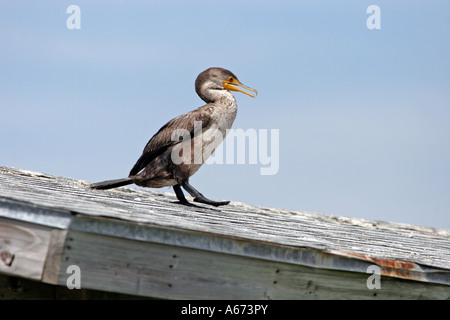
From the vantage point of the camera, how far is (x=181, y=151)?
6.49m

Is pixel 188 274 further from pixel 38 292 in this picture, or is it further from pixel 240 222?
pixel 240 222

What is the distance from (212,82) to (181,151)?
109 cm

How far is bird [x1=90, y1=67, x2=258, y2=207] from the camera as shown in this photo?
651 centimetres

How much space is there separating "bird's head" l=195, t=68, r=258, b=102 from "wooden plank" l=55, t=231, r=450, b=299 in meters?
3.18

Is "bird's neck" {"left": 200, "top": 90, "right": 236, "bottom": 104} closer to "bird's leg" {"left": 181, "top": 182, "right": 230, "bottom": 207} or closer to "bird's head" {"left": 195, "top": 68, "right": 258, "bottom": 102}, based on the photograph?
"bird's head" {"left": 195, "top": 68, "right": 258, "bottom": 102}

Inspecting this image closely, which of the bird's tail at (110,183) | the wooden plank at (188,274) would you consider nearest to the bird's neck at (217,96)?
the bird's tail at (110,183)

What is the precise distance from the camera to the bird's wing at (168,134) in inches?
257

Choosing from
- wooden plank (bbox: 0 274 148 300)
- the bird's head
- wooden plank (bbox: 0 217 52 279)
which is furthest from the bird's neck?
wooden plank (bbox: 0 217 52 279)

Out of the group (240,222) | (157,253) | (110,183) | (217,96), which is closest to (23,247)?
(157,253)

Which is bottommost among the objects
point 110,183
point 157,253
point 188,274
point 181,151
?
point 188,274

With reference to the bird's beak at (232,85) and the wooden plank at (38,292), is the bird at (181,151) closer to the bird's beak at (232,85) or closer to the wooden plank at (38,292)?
the bird's beak at (232,85)

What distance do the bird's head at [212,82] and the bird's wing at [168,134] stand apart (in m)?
0.49
